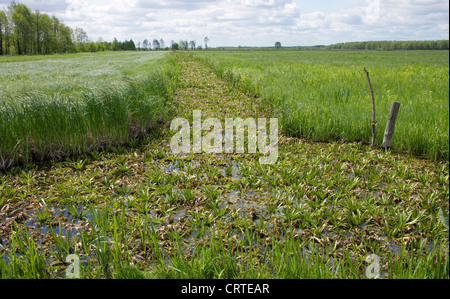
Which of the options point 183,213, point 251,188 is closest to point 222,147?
point 251,188

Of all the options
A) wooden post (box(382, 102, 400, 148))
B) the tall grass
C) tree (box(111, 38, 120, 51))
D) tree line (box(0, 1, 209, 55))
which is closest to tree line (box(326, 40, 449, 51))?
wooden post (box(382, 102, 400, 148))

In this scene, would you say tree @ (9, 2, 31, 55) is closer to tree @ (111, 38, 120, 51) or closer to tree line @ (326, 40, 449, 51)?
tree line @ (326, 40, 449, 51)

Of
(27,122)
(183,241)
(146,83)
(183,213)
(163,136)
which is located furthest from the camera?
(146,83)

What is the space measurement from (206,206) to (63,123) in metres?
3.13

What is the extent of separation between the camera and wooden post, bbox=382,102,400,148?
14.4ft

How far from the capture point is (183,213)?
3.46 m

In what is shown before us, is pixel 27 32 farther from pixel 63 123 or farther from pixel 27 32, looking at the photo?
pixel 63 123

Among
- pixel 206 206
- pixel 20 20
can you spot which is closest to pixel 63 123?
pixel 206 206

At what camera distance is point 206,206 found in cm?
→ 361

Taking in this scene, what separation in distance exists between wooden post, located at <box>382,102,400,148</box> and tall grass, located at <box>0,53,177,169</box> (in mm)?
4755

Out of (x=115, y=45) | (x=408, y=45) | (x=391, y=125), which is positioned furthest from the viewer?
(x=115, y=45)
